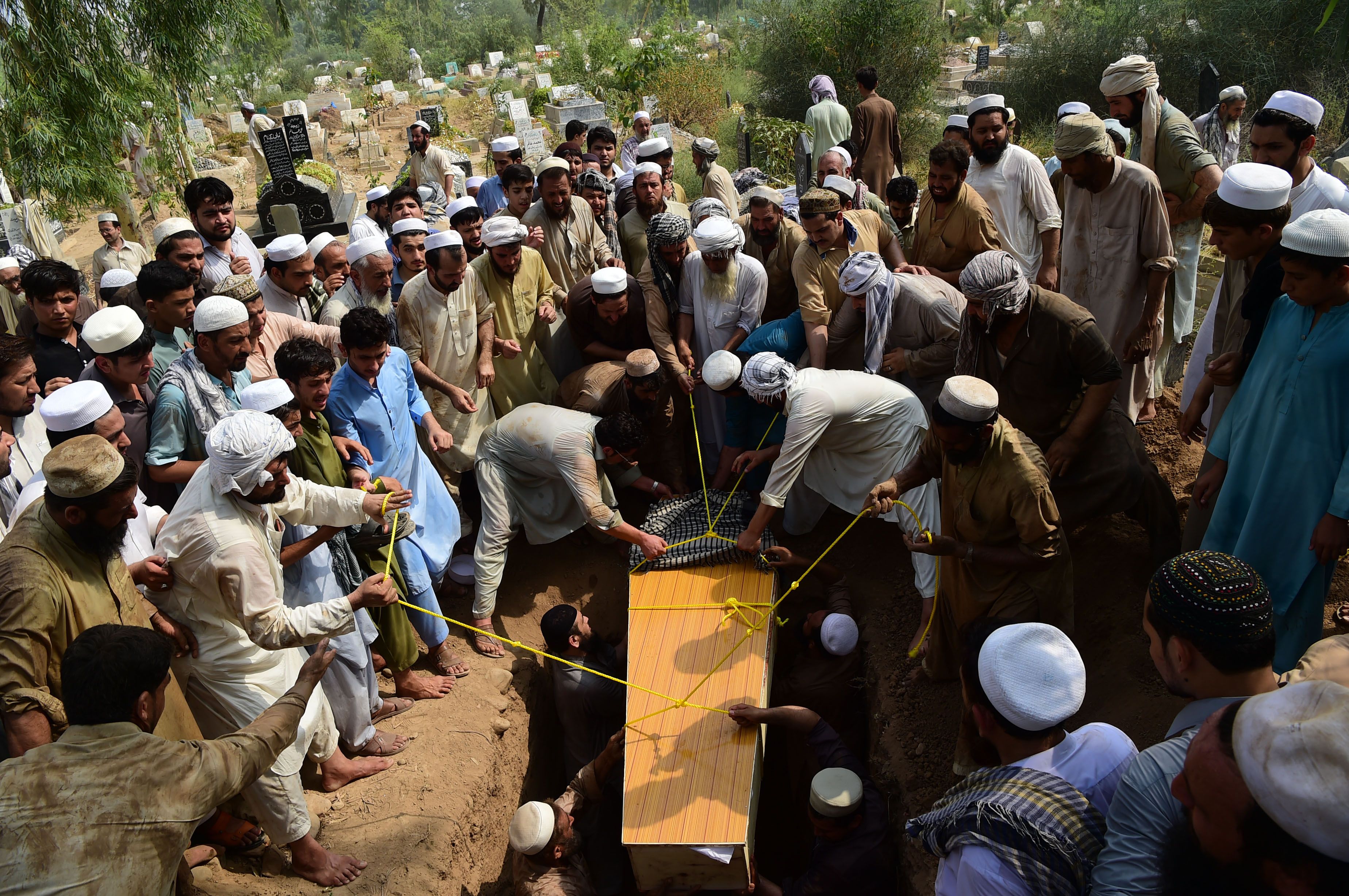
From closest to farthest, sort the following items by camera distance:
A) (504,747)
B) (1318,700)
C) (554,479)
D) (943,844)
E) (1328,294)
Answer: (1318,700), (943,844), (1328,294), (504,747), (554,479)

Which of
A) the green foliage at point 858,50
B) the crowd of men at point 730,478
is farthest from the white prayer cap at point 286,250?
the green foliage at point 858,50

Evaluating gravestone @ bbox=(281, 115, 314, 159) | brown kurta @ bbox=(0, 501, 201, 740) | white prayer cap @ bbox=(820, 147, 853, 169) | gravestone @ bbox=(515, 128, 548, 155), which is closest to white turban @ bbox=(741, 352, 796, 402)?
brown kurta @ bbox=(0, 501, 201, 740)

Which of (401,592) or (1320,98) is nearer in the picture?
(401,592)

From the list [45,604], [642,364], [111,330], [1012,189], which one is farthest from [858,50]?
[45,604]

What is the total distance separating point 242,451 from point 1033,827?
2663mm

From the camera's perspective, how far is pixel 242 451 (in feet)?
9.78

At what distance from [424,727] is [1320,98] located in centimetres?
1467

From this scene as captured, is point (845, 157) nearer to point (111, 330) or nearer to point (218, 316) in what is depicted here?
point (218, 316)

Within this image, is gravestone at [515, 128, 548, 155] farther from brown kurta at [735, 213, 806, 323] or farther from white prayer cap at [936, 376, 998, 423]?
white prayer cap at [936, 376, 998, 423]

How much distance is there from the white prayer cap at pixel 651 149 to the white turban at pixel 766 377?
412cm

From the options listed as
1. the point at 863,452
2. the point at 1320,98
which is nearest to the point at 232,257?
the point at 863,452

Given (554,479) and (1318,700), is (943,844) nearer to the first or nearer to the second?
(1318,700)

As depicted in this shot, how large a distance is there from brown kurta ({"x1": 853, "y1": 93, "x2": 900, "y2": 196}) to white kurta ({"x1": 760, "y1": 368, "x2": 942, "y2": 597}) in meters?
4.70

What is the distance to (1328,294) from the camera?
2.80 metres
